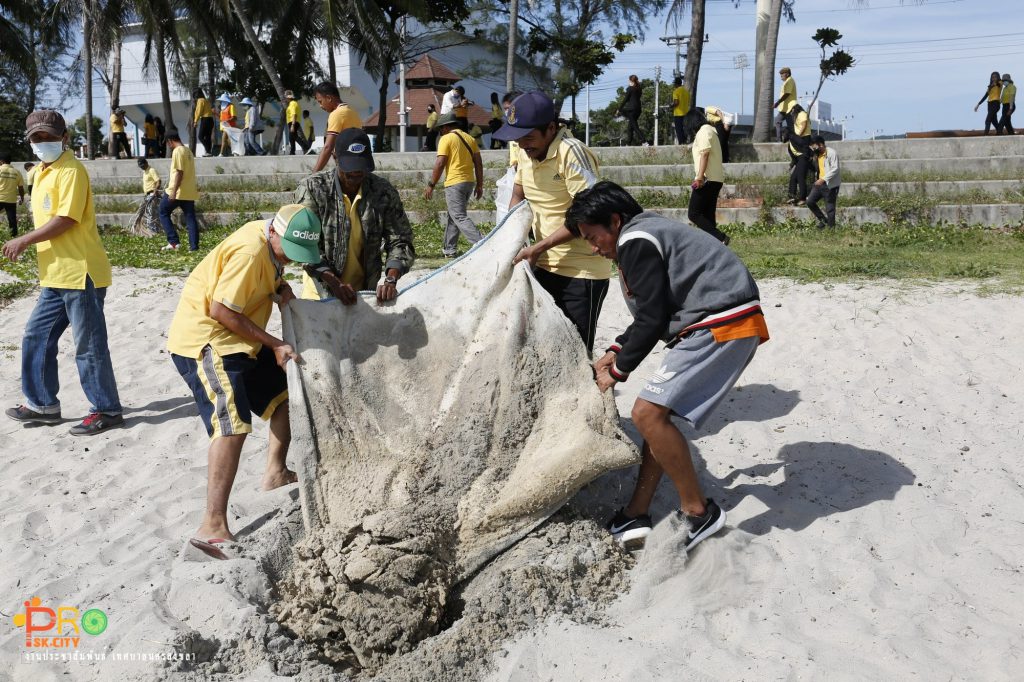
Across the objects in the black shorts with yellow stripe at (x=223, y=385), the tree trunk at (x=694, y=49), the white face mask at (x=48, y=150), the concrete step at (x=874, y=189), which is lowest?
the black shorts with yellow stripe at (x=223, y=385)

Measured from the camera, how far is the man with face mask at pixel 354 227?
14.1 feet

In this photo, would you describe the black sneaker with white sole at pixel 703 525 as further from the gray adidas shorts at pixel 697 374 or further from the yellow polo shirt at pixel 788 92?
the yellow polo shirt at pixel 788 92

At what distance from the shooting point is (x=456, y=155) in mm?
9414

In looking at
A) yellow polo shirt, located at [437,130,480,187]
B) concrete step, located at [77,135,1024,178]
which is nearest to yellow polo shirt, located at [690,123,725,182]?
yellow polo shirt, located at [437,130,480,187]

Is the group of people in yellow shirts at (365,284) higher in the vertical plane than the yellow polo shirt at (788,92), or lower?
lower

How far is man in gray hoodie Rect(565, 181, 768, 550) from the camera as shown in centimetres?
361

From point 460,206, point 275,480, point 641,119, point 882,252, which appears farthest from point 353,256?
point 641,119

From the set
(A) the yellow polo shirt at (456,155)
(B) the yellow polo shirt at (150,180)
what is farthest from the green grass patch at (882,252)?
(B) the yellow polo shirt at (150,180)

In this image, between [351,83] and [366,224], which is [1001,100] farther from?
[351,83]

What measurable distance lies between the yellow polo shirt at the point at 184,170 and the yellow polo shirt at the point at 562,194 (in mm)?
7793

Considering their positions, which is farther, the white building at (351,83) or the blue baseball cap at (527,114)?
the white building at (351,83)

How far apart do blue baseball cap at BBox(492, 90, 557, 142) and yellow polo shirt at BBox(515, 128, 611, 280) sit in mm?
204

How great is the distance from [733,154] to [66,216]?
13.2 m

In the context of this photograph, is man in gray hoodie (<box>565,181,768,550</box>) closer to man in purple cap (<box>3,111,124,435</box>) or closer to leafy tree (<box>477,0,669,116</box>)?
man in purple cap (<box>3,111,124,435</box>)
